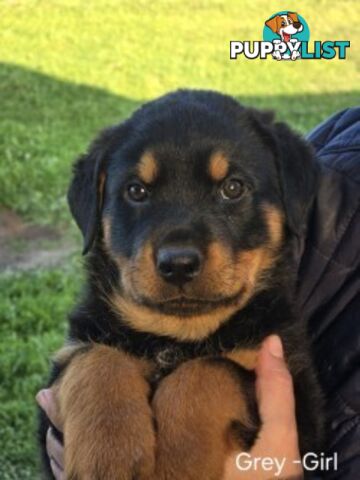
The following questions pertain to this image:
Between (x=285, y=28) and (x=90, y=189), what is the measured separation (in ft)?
6.91

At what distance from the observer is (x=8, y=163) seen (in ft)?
25.7

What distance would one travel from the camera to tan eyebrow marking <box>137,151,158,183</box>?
8.45 ft

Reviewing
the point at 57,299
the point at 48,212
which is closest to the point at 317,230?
the point at 57,299

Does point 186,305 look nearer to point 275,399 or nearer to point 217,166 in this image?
point 275,399

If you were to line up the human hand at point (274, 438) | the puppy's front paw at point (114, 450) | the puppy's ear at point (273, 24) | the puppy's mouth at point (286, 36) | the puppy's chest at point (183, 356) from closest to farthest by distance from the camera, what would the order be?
the puppy's front paw at point (114, 450) → the human hand at point (274, 438) → the puppy's chest at point (183, 356) → the puppy's mouth at point (286, 36) → the puppy's ear at point (273, 24)

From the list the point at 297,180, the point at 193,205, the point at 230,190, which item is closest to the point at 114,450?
the point at 193,205

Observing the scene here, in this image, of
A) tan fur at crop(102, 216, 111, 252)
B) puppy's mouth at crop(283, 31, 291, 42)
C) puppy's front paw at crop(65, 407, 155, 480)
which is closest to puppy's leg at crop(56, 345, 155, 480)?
puppy's front paw at crop(65, 407, 155, 480)

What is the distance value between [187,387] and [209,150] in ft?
2.67

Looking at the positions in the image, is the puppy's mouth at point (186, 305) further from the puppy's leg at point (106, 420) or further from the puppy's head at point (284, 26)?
the puppy's head at point (284, 26)

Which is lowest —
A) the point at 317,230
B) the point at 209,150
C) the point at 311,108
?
the point at 317,230

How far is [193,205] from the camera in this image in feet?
8.24

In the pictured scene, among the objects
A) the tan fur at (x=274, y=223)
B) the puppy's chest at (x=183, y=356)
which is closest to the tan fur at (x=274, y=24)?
the tan fur at (x=274, y=223)

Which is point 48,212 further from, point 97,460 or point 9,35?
point 97,460

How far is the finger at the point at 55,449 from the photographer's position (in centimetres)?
240
